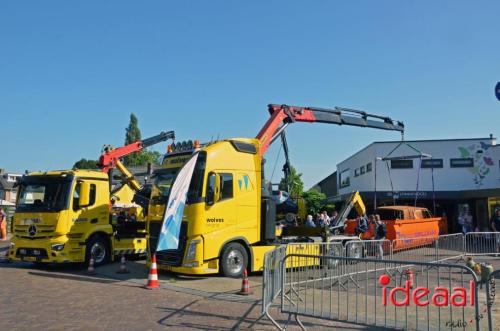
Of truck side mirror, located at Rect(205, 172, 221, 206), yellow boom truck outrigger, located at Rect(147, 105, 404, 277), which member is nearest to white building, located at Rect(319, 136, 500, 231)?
yellow boom truck outrigger, located at Rect(147, 105, 404, 277)

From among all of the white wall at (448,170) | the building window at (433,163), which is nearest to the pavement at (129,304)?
the white wall at (448,170)

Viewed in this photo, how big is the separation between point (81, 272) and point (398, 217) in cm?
1370

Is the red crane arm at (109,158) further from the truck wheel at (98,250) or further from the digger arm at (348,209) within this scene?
the digger arm at (348,209)

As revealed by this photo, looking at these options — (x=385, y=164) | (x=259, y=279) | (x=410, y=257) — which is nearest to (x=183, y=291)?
(x=259, y=279)

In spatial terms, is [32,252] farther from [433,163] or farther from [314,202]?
[314,202]

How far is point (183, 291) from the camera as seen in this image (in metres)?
10.2

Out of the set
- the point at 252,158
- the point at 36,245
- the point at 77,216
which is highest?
the point at 252,158

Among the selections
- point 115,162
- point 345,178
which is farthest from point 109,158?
point 345,178

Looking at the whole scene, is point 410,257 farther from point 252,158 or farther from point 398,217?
point 398,217

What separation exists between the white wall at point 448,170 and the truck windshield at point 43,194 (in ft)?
78.6

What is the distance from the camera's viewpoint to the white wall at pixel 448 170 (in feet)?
101

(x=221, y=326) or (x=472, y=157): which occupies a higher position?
(x=472, y=157)

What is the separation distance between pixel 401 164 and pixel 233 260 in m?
23.2

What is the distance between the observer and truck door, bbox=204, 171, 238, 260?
11.5m
